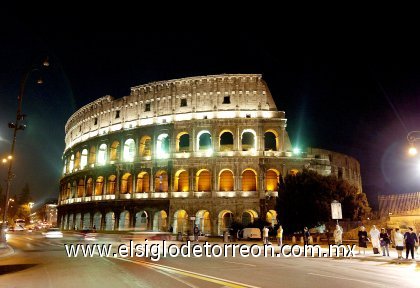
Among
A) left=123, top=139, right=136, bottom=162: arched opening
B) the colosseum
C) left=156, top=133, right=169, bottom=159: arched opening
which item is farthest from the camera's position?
left=123, top=139, right=136, bottom=162: arched opening

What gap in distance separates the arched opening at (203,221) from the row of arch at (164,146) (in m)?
7.00

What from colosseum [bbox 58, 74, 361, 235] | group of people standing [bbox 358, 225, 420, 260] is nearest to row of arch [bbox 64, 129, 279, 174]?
colosseum [bbox 58, 74, 361, 235]

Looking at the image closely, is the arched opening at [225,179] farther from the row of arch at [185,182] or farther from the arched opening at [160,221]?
the arched opening at [160,221]

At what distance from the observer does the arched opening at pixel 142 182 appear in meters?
42.1

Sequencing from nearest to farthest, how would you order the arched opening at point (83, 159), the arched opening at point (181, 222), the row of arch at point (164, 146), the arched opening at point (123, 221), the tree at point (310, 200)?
the tree at point (310, 200) < the arched opening at point (181, 222) < the row of arch at point (164, 146) < the arched opening at point (123, 221) < the arched opening at point (83, 159)

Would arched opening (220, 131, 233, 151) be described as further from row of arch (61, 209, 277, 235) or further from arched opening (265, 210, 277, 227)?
arched opening (265, 210, 277, 227)

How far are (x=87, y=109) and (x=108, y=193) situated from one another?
14.7 meters

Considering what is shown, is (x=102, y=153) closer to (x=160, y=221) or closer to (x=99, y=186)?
(x=99, y=186)

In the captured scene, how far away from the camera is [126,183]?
44.3 metres

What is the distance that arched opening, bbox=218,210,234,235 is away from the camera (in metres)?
37.2

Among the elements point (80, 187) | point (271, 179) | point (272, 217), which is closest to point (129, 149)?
point (80, 187)

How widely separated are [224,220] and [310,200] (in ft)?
38.1

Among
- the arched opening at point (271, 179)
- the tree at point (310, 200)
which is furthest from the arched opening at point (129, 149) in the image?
the tree at point (310, 200)

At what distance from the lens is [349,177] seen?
48500 millimetres
